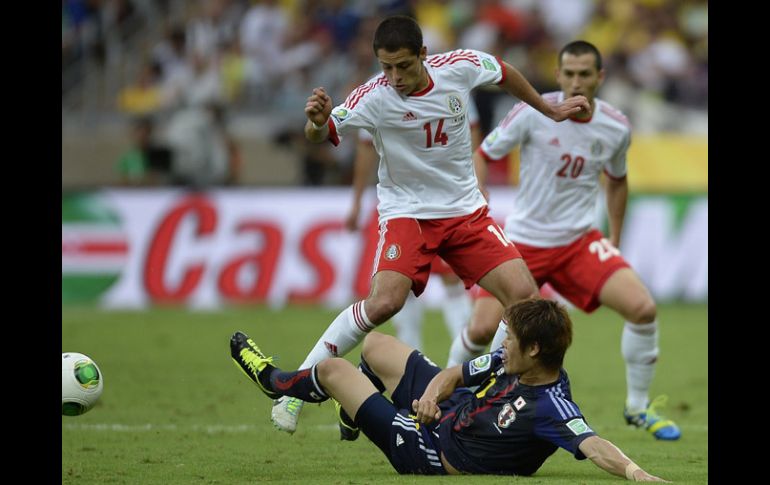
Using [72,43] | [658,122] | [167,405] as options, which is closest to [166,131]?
[72,43]

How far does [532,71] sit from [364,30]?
9.55ft

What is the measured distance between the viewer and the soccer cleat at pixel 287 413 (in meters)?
7.28

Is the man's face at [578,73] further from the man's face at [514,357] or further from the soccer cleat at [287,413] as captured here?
the soccer cleat at [287,413]

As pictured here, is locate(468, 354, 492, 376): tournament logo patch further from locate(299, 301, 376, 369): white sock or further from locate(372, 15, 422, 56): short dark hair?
locate(372, 15, 422, 56): short dark hair

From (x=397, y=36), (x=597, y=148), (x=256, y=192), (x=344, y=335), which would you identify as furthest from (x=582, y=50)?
(x=256, y=192)

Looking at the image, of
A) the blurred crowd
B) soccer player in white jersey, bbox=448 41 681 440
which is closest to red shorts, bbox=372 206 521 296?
soccer player in white jersey, bbox=448 41 681 440

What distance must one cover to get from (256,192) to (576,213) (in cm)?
802

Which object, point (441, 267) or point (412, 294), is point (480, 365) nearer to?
point (412, 294)

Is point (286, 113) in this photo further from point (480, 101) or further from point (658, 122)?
point (658, 122)

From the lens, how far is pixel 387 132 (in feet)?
25.1

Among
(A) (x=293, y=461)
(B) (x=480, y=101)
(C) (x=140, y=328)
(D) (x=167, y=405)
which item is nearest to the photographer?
(A) (x=293, y=461)

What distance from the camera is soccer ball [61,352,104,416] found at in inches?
281

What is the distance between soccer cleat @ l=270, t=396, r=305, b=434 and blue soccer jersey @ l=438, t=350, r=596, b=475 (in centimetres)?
100

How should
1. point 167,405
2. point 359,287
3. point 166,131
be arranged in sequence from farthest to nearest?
point 166,131, point 359,287, point 167,405
